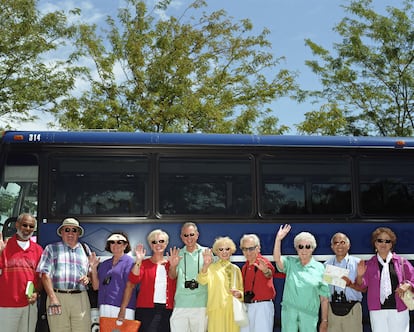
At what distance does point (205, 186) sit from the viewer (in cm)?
880

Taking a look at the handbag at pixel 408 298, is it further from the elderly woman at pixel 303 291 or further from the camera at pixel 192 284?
the camera at pixel 192 284

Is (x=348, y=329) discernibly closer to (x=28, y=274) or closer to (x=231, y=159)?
(x=231, y=159)

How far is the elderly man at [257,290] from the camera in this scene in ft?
24.7

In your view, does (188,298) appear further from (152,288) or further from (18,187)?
(18,187)

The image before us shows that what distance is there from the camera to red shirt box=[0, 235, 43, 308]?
7609 millimetres

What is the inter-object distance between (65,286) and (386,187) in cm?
530

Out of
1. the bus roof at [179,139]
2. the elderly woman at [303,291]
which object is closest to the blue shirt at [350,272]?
the elderly woman at [303,291]

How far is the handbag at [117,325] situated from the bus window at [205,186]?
5.71 ft

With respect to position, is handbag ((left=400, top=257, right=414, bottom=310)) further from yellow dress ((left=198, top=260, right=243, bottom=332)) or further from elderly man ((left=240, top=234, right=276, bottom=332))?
yellow dress ((left=198, top=260, right=243, bottom=332))

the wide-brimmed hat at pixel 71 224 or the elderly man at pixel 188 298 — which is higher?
the wide-brimmed hat at pixel 71 224

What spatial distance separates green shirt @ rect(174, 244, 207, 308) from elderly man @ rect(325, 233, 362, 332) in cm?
186

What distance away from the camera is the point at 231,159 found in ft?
29.5

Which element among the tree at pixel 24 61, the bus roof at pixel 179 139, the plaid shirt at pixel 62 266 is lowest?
the plaid shirt at pixel 62 266

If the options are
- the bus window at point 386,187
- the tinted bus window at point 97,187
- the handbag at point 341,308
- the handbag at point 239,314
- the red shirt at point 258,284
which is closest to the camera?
the handbag at point 239,314
